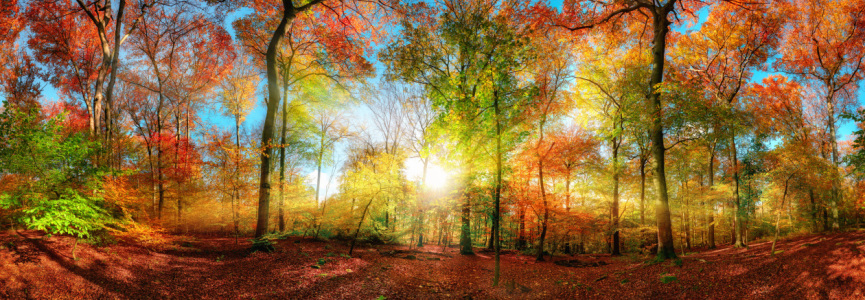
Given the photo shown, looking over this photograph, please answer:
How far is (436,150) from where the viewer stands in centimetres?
790

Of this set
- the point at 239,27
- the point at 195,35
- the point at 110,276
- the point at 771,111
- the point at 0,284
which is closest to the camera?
the point at 0,284

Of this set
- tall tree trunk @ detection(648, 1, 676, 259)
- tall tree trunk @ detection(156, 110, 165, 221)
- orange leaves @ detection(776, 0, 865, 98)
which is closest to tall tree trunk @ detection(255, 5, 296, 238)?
tall tree trunk @ detection(156, 110, 165, 221)

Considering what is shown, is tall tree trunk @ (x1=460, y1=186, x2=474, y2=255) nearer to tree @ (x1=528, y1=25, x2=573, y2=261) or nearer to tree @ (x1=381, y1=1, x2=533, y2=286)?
tree @ (x1=528, y1=25, x2=573, y2=261)

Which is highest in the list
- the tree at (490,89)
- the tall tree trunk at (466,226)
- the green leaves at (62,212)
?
the tree at (490,89)

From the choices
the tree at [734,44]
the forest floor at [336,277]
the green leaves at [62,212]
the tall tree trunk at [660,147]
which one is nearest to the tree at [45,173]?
the green leaves at [62,212]

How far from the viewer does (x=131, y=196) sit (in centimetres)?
635

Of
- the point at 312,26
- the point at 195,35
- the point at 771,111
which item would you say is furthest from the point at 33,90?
the point at 771,111

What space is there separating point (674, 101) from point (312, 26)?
14.5m

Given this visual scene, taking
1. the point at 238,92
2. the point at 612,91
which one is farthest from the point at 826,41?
the point at 238,92

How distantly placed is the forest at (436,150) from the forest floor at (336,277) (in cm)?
7

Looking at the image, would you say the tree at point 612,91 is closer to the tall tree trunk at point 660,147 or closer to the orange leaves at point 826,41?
the tall tree trunk at point 660,147

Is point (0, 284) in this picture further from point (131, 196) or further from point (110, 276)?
point (131, 196)

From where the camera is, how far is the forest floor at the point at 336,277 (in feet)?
13.8

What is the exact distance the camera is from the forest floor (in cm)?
422
